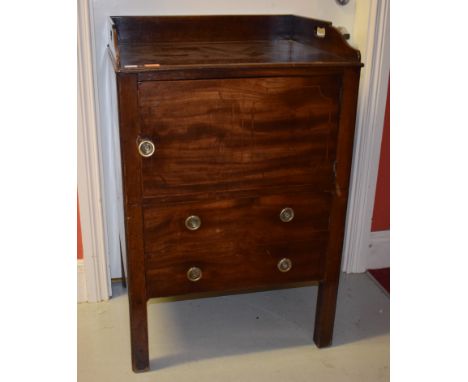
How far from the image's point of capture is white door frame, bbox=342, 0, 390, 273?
1.76 m

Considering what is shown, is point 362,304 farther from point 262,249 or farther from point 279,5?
point 279,5

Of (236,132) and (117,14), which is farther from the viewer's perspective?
(117,14)

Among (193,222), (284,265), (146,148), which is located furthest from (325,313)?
(146,148)

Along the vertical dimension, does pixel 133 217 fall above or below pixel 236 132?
below

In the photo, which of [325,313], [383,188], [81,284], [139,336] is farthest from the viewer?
[383,188]

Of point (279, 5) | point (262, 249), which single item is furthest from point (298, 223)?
point (279, 5)

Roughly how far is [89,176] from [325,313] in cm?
85

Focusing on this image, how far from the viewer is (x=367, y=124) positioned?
187 centimetres

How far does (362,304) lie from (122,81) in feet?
3.79

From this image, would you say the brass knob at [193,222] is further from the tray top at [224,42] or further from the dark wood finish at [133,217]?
the tray top at [224,42]

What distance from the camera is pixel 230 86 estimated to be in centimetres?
128

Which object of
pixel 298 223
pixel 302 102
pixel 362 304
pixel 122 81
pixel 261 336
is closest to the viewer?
pixel 122 81

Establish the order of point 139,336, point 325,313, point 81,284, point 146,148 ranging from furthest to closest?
1. point 81,284
2. point 325,313
3. point 139,336
4. point 146,148

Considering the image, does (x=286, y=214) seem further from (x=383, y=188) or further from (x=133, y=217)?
(x=383, y=188)
